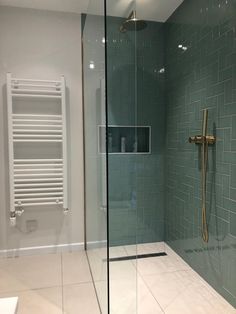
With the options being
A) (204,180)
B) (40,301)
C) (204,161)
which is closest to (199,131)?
(204,161)

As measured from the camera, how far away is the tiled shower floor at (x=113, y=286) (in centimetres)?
161

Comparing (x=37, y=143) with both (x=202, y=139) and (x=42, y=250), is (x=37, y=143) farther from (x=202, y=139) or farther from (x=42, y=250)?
(x=202, y=139)

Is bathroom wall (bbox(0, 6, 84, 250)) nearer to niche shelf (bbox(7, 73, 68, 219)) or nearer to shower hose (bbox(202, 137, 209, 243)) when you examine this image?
niche shelf (bbox(7, 73, 68, 219))

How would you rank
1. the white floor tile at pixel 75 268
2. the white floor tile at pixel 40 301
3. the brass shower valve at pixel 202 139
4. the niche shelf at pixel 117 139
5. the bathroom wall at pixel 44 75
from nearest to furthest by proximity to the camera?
the niche shelf at pixel 117 139
the white floor tile at pixel 40 301
the brass shower valve at pixel 202 139
the white floor tile at pixel 75 268
the bathroom wall at pixel 44 75

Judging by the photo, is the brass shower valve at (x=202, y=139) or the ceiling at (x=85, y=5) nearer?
the brass shower valve at (x=202, y=139)

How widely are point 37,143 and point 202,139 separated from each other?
1.57 m

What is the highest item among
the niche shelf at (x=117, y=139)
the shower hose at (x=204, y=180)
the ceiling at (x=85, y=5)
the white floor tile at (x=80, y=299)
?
the ceiling at (x=85, y=5)

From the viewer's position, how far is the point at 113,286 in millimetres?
1414

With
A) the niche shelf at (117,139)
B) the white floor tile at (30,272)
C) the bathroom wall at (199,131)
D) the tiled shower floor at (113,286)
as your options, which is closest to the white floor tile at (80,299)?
the tiled shower floor at (113,286)

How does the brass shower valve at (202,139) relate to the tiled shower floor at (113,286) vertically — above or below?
above

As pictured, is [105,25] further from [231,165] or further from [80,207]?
[80,207]

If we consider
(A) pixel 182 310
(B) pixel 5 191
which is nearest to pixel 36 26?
(B) pixel 5 191

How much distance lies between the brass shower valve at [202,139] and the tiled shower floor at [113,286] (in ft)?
3.28

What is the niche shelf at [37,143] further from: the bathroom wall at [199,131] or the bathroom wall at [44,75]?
the bathroom wall at [199,131]
